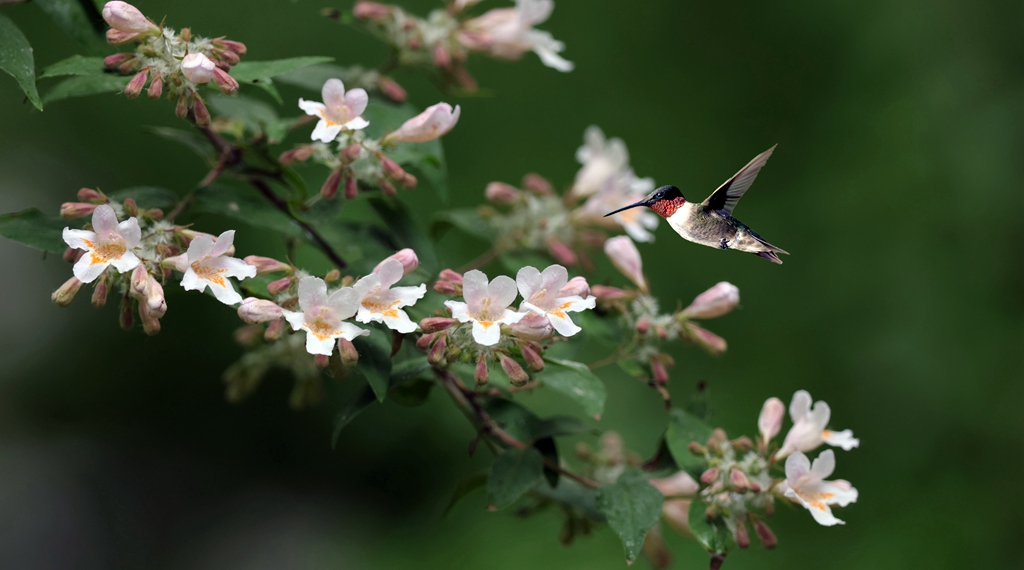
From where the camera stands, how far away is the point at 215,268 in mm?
514

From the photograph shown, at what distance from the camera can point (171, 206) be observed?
2.24ft

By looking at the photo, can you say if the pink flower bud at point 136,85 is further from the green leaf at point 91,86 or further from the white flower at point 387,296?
the white flower at point 387,296

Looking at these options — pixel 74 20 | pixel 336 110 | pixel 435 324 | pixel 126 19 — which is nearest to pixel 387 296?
pixel 435 324

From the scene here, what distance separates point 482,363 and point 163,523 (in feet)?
4.47

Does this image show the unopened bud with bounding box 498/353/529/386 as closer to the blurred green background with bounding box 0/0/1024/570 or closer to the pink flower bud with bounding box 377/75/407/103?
the pink flower bud with bounding box 377/75/407/103

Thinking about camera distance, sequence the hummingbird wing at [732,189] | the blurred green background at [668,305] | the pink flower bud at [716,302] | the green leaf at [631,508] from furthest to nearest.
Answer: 1. the blurred green background at [668,305]
2. the pink flower bud at [716,302]
3. the green leaf at [631,508]
4. the hummingbird wing at [732,189]

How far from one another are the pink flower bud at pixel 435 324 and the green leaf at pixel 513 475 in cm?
15

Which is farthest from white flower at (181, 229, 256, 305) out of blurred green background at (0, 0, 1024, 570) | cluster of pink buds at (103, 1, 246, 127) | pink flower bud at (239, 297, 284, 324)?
blurred green background at (0, 0, 1024, 570)

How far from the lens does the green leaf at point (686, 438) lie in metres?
0.66

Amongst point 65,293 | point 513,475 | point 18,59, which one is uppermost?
point 18,59

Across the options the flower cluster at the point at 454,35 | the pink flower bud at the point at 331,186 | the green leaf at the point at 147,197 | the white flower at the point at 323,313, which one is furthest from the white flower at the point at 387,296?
the flower cluster at the point at 454,35

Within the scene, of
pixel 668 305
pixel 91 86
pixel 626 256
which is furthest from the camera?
pixel 668 305

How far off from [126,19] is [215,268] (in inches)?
7.4

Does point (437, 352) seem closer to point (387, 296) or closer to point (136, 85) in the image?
point (387, 296)
